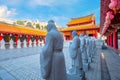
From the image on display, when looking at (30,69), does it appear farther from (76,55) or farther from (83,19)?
(83,19)

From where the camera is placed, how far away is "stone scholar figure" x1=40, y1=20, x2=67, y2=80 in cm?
301

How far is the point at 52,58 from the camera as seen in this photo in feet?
10.1

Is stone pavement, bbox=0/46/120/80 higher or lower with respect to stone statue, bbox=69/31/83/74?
lower

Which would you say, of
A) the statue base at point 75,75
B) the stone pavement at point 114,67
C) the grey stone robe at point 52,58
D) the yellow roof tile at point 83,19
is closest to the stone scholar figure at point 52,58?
the grey stone robe at point 52,58

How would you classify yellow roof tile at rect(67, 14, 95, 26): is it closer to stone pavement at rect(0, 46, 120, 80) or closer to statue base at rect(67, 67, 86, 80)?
stone pavement at rect(0, 46, 120, 80)

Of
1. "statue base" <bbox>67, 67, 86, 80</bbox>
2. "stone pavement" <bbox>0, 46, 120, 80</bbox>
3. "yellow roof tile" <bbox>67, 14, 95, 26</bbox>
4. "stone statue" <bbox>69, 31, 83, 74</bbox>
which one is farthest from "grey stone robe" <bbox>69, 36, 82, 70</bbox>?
"yellow roof tile" <bbox>67, 14, 95, 26</bbox>

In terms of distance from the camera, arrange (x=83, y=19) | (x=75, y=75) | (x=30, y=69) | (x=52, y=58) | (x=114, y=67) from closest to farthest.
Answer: (x=52, y=58), (x=75, y=75), (x=30, y=69), (x=114, y=67), (x=83, y=19)

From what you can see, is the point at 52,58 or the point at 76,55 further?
the point at 76,55

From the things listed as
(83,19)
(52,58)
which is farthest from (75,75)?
(83,19)

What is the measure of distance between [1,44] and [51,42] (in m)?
17.2

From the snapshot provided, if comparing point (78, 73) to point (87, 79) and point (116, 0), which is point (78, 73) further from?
point (116, 0)

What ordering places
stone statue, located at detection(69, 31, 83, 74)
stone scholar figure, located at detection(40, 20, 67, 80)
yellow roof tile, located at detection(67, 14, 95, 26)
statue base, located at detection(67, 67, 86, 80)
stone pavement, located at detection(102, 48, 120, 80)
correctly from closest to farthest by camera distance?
1. stone scholar figure, located at detection(40, 20, 67, 80)
2. statue base, located at detection(67, 67, 86, 80)
3. stone statue, located at detection(69, 31, 83, 74)
4. stone pavement, located at detection(102, 48, 120, 80)
5. yellow roof tile, located at detection(67, 14, 95, 26)

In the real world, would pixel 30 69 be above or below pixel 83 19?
below

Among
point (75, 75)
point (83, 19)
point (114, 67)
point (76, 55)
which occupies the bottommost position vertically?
point (114, 67)
